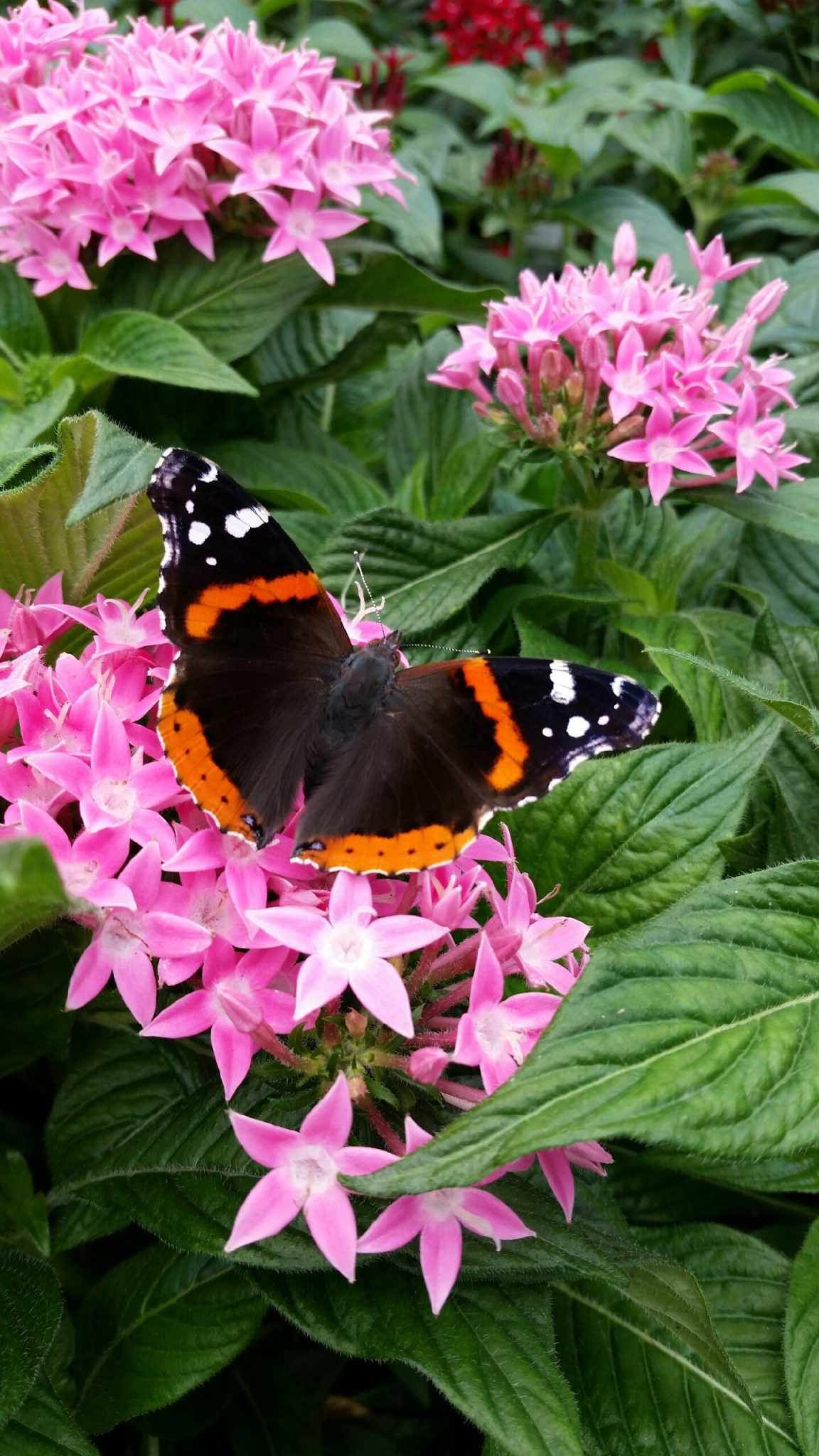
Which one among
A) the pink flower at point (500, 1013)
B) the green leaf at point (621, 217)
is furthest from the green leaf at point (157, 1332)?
the green leaf at point (621, 217)

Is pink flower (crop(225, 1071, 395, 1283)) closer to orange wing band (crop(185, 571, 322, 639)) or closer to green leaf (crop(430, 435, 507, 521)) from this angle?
orange wing band (crop(185, 571, 322, 639))

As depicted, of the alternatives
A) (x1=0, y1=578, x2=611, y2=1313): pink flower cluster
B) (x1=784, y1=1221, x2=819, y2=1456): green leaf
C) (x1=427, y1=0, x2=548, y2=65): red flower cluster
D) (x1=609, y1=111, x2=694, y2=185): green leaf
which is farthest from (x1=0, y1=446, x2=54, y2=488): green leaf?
(x1=427, y1=0, x2=548, y2=65): red flower cluster

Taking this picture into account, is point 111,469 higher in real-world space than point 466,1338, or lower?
higher

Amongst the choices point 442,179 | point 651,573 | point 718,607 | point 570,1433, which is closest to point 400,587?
point 651,573

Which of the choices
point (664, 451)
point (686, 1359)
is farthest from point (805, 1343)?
point (664, 451)

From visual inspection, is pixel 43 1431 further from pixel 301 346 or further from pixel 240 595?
pixel 301 346

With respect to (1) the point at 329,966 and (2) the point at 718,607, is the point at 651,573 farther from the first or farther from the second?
(1) the point at 329,966
